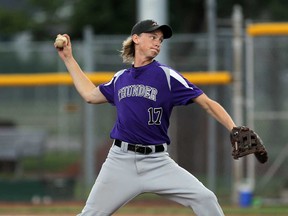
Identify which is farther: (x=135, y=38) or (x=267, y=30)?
(x=267, y=30)

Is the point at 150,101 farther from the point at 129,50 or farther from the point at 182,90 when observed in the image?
the point at 129,50

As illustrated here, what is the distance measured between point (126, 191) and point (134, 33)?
119cm

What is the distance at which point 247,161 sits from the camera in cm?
1314

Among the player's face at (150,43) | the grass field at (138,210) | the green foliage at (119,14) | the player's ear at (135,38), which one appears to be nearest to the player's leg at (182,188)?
the player's face at (150,43)

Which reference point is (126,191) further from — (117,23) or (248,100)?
(117,23)

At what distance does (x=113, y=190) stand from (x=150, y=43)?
1117 mm

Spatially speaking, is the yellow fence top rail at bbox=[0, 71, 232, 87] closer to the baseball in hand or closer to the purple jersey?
the baseball in hand

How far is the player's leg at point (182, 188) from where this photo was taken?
21.9 ft

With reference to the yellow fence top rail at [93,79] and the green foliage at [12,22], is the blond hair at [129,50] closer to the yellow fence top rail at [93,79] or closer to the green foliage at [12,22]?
the yellow fence top rail at [93,79]

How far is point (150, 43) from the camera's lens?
6.92 m

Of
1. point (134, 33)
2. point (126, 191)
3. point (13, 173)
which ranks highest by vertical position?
point (134, 33)

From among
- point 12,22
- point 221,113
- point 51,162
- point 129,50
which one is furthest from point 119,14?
point 221,113

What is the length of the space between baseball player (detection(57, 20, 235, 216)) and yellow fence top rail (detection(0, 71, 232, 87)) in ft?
21.3

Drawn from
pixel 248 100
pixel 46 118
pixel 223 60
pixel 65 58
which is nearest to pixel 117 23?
pixel 46 118
